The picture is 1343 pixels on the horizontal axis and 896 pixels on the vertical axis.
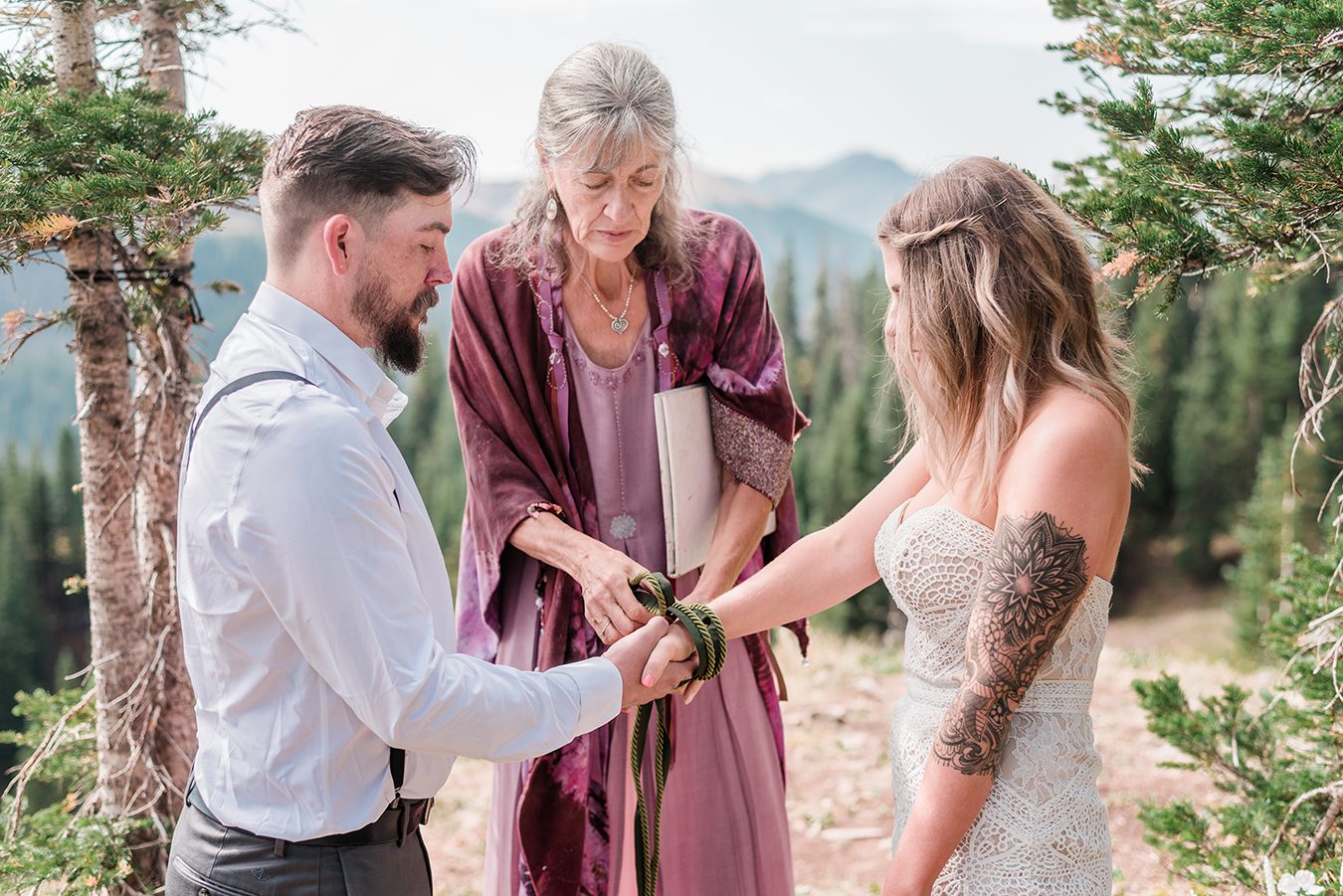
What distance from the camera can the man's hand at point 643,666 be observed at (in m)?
2.66

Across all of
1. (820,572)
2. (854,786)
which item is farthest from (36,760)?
(854,786)

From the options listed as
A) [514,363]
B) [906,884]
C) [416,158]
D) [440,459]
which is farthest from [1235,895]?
[440,459]

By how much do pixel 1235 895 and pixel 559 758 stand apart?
2253 millimetres

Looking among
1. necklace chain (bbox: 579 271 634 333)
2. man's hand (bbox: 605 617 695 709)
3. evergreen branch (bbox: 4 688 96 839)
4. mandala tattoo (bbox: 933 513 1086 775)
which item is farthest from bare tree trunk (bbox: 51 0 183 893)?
mandala tattoo (bbox: 933 513 1086 775)

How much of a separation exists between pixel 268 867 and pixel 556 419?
56.3 inches

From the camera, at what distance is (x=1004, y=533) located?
2168 millimetres

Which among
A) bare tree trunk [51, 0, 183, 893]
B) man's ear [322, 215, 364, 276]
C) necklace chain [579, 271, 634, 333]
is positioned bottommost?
bare tree trunk [51, 0, 183, 893]

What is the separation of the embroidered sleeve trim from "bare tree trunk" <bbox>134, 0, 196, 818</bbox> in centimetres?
184

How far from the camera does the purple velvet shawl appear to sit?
10.2ft

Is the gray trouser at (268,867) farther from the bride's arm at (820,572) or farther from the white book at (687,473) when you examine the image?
the white book at (687,473)

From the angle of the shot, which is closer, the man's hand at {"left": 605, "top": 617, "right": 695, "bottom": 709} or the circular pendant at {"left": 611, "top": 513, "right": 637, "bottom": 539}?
the man's hand at {"left": 605, "top": 617, "right": 695, "bottom": 709}

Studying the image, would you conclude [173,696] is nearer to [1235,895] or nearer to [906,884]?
[906,884]

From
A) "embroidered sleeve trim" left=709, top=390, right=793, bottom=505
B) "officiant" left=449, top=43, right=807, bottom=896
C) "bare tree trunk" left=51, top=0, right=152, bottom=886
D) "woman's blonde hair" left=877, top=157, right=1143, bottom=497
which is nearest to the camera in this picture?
"woman's blonde hair" left=877, top=157, right=1143, bottom=497

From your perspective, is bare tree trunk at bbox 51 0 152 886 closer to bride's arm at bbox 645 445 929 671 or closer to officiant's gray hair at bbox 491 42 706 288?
officiant's gray hair at bbox 491 42 706 288
